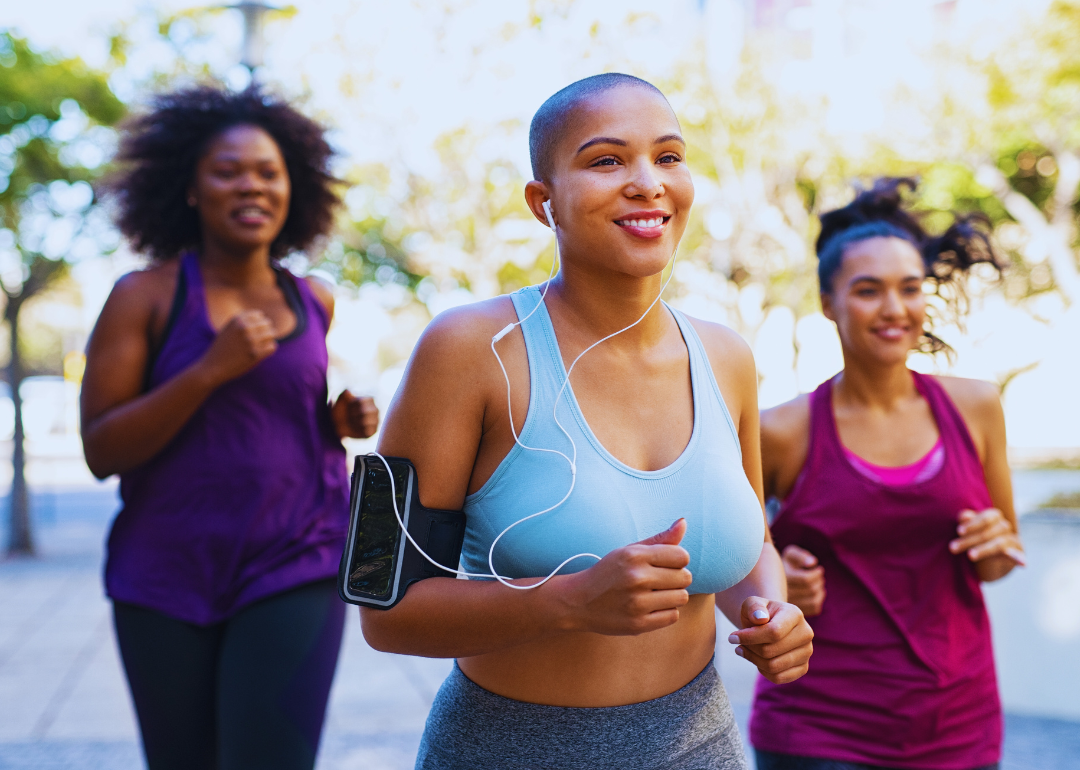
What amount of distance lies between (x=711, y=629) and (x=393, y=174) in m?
12.4

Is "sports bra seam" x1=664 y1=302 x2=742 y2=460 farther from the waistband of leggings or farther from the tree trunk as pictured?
the tree trunk

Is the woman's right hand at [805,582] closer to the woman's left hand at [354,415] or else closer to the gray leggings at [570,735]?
the gray leggings at [570,735]

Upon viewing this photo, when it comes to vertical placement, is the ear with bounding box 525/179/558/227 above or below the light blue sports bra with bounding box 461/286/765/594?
above

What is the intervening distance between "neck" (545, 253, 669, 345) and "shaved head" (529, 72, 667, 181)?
19cm

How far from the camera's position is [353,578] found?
67.2 inches

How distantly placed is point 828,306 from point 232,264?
175 centimetres

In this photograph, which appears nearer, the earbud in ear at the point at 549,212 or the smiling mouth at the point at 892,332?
the earbud in ear at the point at 549,212

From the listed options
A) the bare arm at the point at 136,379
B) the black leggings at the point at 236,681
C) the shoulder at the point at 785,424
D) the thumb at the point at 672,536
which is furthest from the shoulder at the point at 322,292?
the thumb at the point at 672,536

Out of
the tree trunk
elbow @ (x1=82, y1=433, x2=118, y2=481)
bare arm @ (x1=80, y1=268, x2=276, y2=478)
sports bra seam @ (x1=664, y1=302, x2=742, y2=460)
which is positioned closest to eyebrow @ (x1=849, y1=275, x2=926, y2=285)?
sports bra seam @ (x1=664, y1=302, x2=742, y2=460)

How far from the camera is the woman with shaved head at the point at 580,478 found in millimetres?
1686

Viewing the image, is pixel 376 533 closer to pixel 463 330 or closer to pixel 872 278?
pixel 463 330

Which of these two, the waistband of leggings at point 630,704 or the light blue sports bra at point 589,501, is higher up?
the light blue sports bra at point 589,501

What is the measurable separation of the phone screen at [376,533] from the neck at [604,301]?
1.41 feet

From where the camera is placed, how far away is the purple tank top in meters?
2.66
